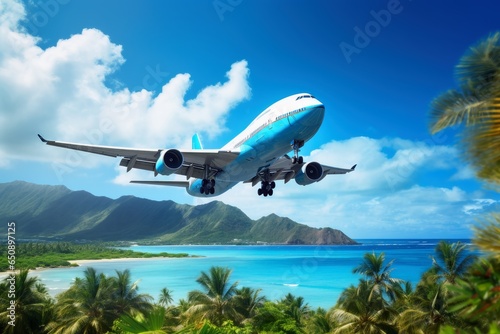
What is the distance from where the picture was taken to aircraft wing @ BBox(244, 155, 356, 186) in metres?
31.9

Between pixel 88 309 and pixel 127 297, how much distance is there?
3.52 meters

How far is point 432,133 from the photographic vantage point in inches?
238

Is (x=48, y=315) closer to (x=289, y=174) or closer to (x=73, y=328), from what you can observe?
(x=73, y=328)

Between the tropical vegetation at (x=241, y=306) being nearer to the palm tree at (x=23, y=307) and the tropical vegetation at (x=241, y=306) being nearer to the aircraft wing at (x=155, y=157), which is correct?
the palm tree at (x=23, y=307)

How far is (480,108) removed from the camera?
17.9ft

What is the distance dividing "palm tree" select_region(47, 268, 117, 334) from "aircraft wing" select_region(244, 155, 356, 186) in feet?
51.8

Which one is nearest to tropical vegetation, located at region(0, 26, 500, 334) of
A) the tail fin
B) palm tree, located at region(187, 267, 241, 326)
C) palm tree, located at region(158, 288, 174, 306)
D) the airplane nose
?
palm tree, located at region(187, 267, 241, 326)

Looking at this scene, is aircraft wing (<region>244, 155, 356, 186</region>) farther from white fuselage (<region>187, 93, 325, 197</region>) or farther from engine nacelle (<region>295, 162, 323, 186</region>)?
white fuselage (<region>187, 93, 325, 197</region>)

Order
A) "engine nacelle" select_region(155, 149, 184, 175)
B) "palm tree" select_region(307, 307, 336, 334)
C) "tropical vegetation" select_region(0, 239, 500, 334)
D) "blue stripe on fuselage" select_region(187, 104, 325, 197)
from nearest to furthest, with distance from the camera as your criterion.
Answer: "blue stripe on fuselage" select_region(187, 104, 325, 197) → "tropical vegetation" select_region(0, 239, 500, 334) → "engine nacelle" select_region(155, 149, 184, 175) → "palm tree" select_region(307, 307, 336, 334)

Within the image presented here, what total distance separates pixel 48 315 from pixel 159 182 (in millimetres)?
14619

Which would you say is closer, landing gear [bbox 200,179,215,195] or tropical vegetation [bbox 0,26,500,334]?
tropical vegetation [bbox 0,26,500,334]

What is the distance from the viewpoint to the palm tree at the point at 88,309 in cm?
2656

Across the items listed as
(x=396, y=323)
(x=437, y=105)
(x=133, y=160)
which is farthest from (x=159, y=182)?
(x=437, y=105)

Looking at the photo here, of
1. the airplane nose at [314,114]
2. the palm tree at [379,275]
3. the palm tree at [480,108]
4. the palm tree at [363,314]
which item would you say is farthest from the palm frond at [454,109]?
the palm tree at [379,275]
